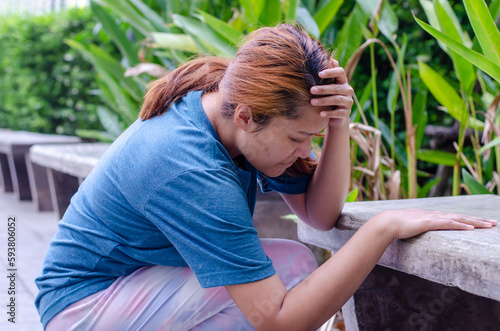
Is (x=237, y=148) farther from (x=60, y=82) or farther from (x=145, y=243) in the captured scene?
(x=60, y=82)

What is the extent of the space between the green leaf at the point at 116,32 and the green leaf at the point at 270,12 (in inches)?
48.7

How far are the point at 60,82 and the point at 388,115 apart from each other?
4359 millimetres

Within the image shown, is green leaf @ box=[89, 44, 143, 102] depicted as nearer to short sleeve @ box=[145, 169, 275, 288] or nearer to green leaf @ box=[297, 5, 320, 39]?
green leaf @ box=[297, 5, 320, 39]

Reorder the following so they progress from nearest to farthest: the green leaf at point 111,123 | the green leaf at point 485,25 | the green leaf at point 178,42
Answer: the green leaf at point 485,25 → the green leaf at point 178,42 → the green leaf at point 111,123

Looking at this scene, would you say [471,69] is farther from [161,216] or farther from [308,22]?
[161,216]

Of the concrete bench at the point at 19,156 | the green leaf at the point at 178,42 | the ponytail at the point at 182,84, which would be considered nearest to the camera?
the ponytail at the point at 182,84

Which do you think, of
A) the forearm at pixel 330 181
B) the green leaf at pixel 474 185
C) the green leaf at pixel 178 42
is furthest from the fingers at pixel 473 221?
the green leaf at pixel 178 42

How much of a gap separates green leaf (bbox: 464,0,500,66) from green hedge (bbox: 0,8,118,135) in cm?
530

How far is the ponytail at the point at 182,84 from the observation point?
4.48ft

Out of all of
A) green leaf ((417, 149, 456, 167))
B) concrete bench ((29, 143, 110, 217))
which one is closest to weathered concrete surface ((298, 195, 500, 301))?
green leaf ((417, 149, 456, 167))

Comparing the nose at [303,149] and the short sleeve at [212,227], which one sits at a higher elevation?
the nose at [303,149]

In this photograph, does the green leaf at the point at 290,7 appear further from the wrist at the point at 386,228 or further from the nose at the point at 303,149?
the wrist at the point at 386,228

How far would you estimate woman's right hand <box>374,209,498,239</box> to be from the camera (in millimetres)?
1160

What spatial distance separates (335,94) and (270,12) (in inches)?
52.2
